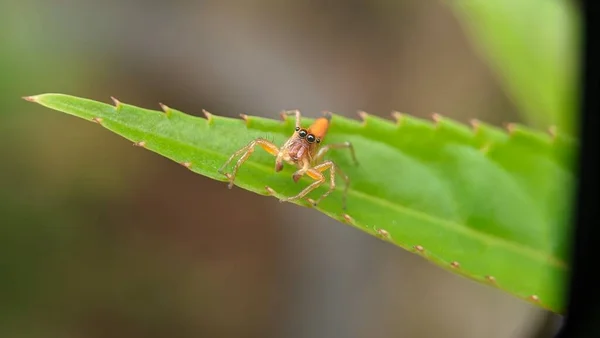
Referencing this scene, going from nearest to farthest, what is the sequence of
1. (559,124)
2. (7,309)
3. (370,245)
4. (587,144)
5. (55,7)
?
(587,144) < (559,124) < (7,309) < (55,7) < (370,245)

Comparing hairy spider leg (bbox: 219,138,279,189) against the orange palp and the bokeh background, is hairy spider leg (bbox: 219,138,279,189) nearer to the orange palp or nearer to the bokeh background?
the orange palp

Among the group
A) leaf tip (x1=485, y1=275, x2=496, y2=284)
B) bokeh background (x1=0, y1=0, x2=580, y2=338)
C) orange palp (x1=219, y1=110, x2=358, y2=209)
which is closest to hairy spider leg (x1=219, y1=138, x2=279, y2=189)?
orange palp (x1=219, y1=110, x2=358, y2=209)

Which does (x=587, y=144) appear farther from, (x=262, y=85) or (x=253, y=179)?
(x=262, y=85)

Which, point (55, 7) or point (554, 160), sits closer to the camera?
point (554, 160)

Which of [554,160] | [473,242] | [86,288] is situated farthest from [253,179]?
[86,288]

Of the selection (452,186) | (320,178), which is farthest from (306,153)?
(452,186)
